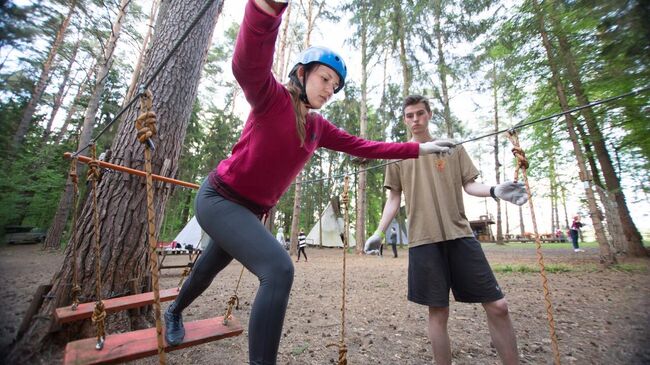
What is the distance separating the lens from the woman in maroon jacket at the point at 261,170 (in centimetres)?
110

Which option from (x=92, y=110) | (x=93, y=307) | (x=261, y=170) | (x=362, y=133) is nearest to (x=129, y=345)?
(x=93, y=307)

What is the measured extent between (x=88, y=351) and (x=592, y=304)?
6099 millimetres

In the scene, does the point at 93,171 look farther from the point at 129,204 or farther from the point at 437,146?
the point at 437,146

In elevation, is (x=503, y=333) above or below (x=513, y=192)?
below

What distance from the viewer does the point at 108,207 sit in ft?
9.16

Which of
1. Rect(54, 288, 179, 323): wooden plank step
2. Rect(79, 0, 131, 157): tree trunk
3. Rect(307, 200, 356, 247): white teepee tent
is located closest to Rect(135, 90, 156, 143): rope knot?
Rect(54, 288, 179, 323): wooden plank step

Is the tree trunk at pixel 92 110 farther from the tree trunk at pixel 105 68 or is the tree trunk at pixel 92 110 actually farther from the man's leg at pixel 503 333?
the man's leg at pixel 503 333

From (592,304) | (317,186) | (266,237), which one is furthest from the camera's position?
(317,186)

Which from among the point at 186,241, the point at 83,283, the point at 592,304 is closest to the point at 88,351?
the point at 83,283

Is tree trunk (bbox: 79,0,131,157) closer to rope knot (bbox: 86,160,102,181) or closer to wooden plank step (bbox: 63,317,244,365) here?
rope knot (bbox: 86,160,102,181)

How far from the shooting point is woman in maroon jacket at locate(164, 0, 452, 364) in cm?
110

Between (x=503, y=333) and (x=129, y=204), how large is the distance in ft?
10.9

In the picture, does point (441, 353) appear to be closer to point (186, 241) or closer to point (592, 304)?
point (592, 304)

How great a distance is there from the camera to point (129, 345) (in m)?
1.65
